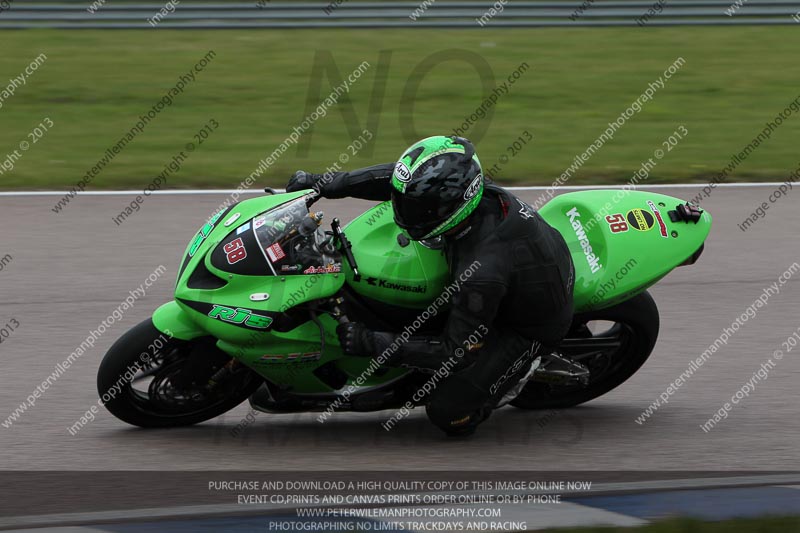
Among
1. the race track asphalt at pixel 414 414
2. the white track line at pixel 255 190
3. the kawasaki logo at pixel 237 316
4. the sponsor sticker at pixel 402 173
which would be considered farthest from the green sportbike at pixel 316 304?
the white track line at pixel 255 190

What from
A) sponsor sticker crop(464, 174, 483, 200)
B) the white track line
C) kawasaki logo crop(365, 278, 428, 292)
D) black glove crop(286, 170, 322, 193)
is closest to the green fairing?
kawasaki logo crop(365, 278, 428, 292)

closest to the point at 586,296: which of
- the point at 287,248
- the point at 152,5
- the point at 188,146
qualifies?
the point at 287,248

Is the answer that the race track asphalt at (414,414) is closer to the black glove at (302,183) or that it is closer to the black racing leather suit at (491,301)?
the black racing leather suit at (491,301)

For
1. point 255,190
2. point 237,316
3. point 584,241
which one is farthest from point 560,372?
point 255,190

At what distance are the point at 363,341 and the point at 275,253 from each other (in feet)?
1.84

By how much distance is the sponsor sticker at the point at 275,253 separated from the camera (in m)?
5.25

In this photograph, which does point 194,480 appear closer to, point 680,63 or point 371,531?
point 371,531

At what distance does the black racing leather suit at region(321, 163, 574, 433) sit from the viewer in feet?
17.0

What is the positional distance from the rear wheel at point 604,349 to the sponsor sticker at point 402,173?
4.16ft

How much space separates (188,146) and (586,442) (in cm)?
747

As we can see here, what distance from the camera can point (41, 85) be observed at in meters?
14.8

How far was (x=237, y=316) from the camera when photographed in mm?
5219

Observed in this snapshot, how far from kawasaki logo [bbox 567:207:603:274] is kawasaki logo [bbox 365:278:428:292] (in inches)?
34.2

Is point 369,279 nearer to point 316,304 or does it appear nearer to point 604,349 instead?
point 316,304
